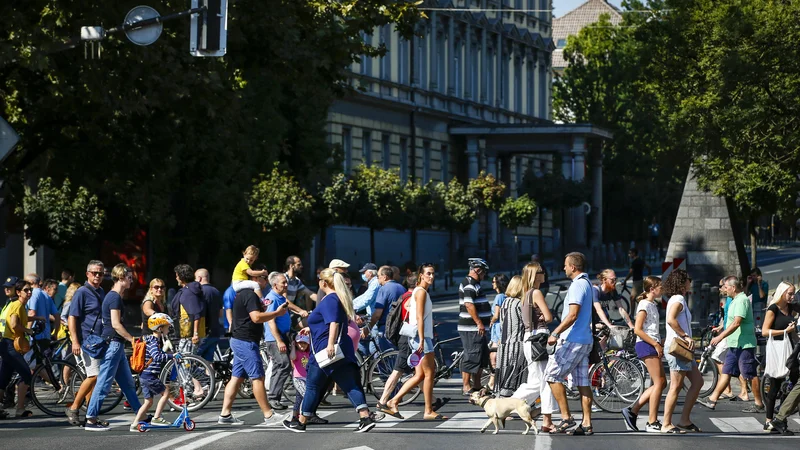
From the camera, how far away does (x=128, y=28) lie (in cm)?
1814

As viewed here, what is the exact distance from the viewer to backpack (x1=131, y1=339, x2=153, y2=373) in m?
15.7

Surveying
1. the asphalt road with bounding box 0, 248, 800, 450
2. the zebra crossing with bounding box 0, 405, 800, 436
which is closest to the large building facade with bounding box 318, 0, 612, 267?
the zebra crossing with bounding box 0, 405, 800, 436

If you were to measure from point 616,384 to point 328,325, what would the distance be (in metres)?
4.68

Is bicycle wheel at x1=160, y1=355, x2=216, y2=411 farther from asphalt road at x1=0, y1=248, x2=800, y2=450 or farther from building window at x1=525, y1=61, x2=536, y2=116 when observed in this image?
building window at x1=525, y1=61, x2=536, y2=116

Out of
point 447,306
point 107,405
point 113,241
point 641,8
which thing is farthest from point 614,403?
point 447,306

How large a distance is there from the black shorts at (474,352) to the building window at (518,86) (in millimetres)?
60049

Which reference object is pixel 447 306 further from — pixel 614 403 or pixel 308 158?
pixel 614 403

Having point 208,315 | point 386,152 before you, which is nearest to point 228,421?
point 208,315

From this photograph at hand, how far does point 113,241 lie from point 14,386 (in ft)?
57.9

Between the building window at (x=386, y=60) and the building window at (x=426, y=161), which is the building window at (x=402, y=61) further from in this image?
the building window at (x=426, y=161)

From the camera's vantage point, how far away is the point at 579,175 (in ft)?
238

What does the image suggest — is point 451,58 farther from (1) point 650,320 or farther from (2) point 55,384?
(1) point 650,320

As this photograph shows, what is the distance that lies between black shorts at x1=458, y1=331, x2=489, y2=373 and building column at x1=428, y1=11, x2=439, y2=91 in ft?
158

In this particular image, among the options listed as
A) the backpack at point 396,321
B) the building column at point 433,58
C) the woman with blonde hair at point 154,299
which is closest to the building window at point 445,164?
the building column at point 433,58
